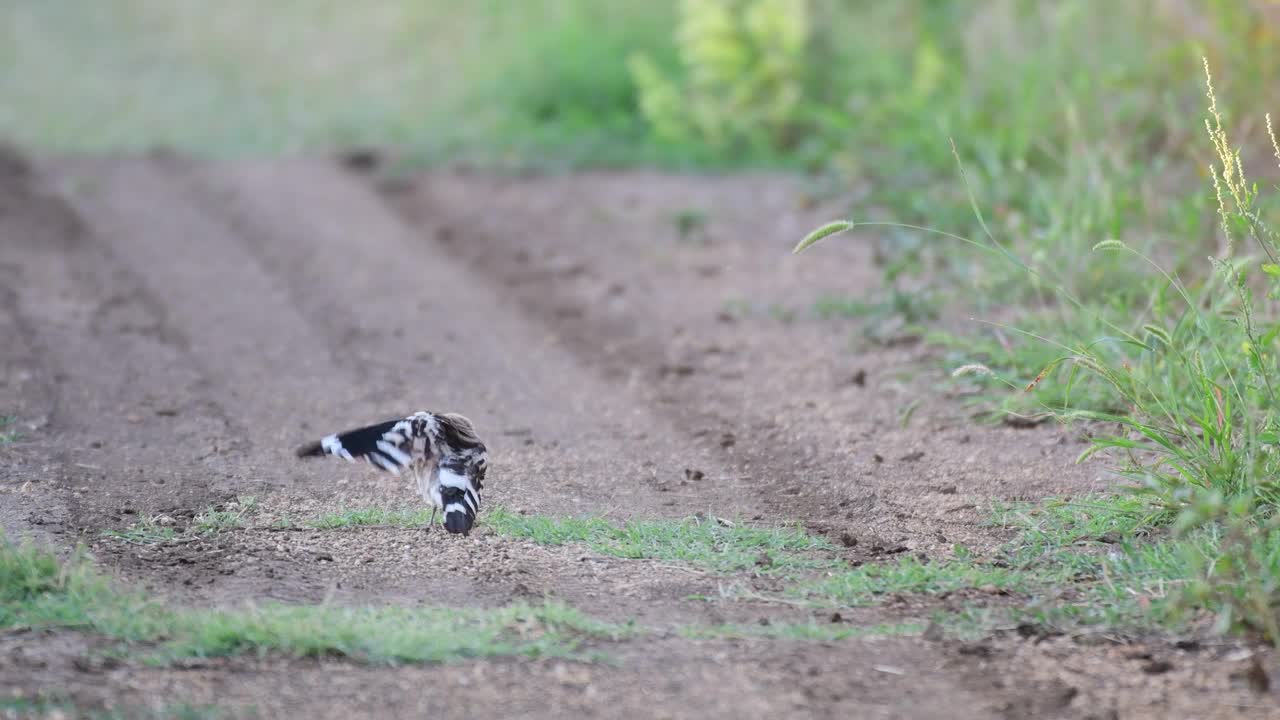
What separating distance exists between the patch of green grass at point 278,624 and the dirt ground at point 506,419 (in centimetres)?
6

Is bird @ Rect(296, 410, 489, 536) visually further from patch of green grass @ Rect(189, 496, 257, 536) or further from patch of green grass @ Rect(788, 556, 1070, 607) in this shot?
patch of green grass @ Rect(788, 556, 1070, 607)

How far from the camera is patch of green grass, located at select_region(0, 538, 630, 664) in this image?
322cm

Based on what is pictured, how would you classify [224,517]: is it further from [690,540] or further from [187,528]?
[690,540]

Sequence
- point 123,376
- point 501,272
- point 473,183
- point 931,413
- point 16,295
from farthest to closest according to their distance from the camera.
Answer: point 473,183 → point 501,272 → point 16,295 → point 123,376 → point 931,413

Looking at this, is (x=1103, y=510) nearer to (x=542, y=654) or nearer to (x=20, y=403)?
(x=542, y=654)

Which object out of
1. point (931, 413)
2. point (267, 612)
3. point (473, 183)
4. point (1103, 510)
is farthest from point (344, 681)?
point (473, 183)

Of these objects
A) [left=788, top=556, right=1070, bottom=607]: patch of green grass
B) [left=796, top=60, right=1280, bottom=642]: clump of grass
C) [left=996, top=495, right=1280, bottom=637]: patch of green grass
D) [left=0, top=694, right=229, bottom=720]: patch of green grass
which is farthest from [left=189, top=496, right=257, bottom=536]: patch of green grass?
[left=996, top=495, right=1280, bottom=637]: patch of green grass

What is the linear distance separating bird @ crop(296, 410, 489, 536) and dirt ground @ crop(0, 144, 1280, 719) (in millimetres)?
167

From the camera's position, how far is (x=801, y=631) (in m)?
3.38

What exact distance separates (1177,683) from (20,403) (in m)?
3.87

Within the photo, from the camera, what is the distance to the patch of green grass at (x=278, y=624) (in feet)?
10.6

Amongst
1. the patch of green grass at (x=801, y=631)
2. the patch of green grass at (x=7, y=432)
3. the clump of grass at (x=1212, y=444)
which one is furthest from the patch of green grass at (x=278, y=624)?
the patch of green grass at (x=7, y=432)

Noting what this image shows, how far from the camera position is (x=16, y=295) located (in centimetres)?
656

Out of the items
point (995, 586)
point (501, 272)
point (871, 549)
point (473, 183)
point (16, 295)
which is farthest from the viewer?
point (473, 183)
